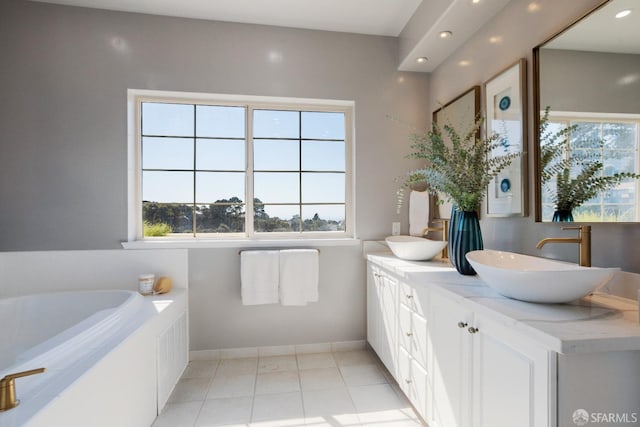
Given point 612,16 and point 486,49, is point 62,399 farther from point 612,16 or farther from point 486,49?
point 486,49

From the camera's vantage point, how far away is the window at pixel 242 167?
2.38 metres

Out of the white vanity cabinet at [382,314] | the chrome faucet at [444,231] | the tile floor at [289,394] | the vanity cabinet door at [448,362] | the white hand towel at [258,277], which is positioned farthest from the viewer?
the white hand towel at [258,277]

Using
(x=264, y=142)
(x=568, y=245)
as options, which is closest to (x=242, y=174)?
(x=264, y=142)

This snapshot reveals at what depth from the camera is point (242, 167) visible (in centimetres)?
246

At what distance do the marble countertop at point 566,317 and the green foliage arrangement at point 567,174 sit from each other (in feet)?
1.34

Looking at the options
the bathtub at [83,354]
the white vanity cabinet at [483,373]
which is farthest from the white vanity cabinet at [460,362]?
the bathtub at [83,354]

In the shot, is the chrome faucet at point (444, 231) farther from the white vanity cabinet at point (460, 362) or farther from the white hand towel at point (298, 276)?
the white hand towel at point (298, 276)

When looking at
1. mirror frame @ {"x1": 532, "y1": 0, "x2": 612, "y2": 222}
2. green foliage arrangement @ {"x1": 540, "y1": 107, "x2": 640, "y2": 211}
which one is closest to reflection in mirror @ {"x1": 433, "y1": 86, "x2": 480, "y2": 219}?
mirror frame @ {"x1": 532, "y1": 0, "x2": 612, "y2": 222}

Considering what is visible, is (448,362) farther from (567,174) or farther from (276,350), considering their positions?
(276,350)

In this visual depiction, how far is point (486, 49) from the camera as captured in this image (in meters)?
1.84

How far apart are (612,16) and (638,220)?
763 mm

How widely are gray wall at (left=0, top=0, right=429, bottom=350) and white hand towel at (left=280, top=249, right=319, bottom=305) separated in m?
0.16

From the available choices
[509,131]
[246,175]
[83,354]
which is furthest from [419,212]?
[83,354]

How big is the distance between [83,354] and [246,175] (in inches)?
62.2
